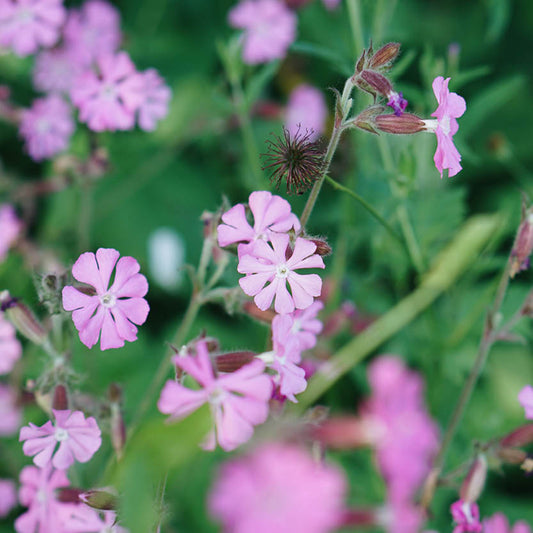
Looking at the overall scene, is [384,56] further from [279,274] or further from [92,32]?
[92,32]

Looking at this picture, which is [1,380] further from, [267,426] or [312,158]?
[312,158]

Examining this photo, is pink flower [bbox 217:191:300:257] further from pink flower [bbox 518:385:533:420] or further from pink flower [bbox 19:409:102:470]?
pink flower [bbox 518:385:533:420]

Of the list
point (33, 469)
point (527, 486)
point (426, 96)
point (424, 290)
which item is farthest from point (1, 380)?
point (527, 486)

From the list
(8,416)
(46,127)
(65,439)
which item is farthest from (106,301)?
(46,127)

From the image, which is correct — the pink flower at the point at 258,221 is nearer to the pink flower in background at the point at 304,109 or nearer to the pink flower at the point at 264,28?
the pink flower at the point at 264,28

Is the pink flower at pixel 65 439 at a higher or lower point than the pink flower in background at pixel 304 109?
lower

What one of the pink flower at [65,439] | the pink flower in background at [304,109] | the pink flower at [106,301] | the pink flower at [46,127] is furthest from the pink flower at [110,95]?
the pink flower in background at [304,109]

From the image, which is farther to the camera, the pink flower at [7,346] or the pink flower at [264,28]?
the pink flower at [264,28]
